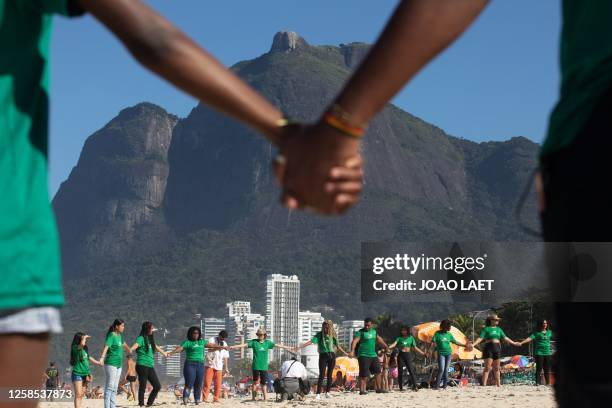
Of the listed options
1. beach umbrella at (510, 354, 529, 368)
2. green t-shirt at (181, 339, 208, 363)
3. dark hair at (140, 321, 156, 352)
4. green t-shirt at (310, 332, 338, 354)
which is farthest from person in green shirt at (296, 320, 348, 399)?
beach umbrella at (510, 354, 529, 368)

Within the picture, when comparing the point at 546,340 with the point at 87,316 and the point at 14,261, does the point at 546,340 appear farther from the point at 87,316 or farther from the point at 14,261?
the point at 87,316

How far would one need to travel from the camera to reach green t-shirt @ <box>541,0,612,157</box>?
1458mm

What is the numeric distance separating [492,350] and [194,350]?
6389mm

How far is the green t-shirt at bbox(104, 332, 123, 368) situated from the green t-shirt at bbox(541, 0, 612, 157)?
13.8 meters

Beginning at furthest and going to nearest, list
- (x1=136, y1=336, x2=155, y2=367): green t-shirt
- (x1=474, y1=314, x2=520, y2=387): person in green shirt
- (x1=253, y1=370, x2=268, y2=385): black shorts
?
(x1=253, y1=370, x2=268, y2=385): black shorts, (x1=474, y1=314, x2=520, y2=387): person in green shirt, (x1=136, y1=336, x2=155, y2=367): green t-shirt

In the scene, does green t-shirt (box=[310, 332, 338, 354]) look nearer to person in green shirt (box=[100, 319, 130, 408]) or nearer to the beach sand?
the beach sand

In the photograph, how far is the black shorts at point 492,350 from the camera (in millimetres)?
19547

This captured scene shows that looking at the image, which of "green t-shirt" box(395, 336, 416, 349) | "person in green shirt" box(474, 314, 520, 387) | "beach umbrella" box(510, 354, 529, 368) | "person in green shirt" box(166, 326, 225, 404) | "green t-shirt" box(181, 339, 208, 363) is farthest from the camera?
"beach umbrella" box(510, 354, 529, 368)

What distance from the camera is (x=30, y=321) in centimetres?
181

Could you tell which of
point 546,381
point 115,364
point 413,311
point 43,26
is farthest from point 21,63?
point 413,311

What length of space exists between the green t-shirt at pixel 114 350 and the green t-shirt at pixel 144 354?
463mm

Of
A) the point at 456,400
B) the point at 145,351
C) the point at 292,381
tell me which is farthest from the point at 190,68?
the point at 292,381

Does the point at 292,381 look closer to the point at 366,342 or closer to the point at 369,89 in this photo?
the point at 366,342

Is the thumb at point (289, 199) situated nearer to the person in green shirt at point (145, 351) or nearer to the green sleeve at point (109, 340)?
the green sleeve at point (109, 340)
